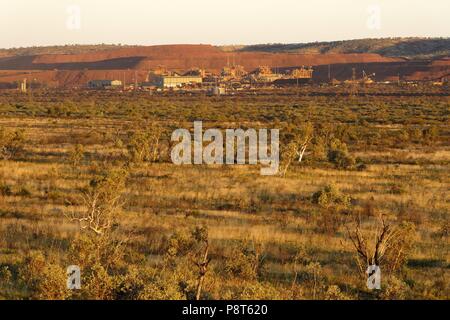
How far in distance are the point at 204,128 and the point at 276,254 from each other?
89.8 feet

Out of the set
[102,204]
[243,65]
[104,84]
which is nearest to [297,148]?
[102,204]

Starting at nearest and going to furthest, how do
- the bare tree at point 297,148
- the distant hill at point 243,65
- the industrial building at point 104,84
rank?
the bare tree at point 297,148, the industrial building at point 104,84, the distant hill at point 243,65

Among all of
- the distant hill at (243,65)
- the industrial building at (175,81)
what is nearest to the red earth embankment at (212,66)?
the distant hill at (243,65)

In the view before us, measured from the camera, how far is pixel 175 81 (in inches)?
5007

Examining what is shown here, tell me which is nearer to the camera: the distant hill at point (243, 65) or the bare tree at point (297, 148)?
the bare tree at point (297, 148)

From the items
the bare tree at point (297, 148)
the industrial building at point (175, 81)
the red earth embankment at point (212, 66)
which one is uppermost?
the red earth embankment at point (212, 66)

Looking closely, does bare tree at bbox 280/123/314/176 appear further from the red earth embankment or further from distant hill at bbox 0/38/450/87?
the red earth embankment

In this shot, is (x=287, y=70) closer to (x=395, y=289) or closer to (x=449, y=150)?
(x=449, y=150)

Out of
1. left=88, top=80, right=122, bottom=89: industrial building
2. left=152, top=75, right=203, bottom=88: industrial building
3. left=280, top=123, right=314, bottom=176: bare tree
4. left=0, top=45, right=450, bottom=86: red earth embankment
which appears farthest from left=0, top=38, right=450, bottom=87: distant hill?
left=280, top=123, right=314, bottom=176: bare tree

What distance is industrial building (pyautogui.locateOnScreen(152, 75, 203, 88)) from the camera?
4859 inches

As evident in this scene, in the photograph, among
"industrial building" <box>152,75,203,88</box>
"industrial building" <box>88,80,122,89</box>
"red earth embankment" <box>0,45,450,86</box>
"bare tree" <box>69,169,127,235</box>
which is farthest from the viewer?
"red earth embankment" <box>0,45,450,86</box>

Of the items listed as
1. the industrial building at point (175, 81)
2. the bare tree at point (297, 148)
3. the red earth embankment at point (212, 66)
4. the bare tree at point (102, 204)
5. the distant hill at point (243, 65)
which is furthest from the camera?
the red earth embankment at point (212, 66)

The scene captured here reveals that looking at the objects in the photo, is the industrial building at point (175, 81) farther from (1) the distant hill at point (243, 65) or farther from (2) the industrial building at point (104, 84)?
(1) the distant hill at point (243, 65)

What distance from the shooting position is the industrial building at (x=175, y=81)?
12343cm
